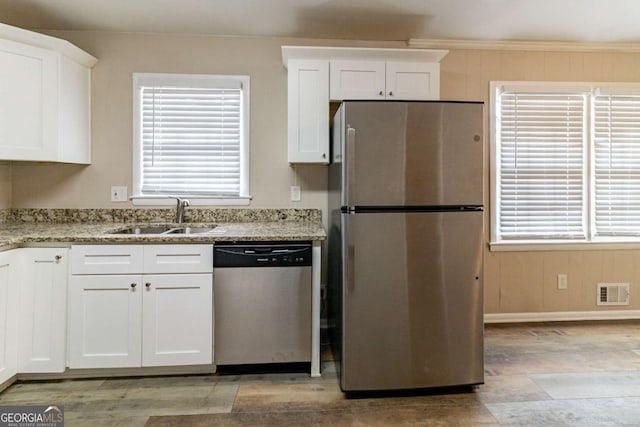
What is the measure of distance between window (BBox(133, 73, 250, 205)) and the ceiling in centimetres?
39

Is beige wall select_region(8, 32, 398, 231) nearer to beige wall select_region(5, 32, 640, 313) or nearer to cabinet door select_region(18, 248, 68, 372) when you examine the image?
beige wall select_region(5, 32, 640, 313)

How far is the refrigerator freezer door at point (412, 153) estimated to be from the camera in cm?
197

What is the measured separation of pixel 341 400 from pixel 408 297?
673mm

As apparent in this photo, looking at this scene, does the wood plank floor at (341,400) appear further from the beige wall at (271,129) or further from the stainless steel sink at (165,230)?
the stainless steel sink at (165,230)

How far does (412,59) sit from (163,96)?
73.9 inches

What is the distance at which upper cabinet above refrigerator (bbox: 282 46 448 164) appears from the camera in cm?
256

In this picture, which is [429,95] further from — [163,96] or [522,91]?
[163,96]

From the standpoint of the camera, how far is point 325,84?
8.44ft

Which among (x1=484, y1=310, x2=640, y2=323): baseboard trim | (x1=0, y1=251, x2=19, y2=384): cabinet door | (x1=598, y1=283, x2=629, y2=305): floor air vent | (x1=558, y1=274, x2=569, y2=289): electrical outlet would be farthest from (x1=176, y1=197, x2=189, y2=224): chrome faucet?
(x1=598, y1=283, x2=629, y2=305): floor air vent

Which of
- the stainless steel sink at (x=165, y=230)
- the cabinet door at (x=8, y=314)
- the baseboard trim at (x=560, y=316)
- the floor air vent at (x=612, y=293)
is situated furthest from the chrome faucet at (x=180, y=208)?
the floor air vent at (x=612, y=293)

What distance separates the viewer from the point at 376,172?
1.98 metres

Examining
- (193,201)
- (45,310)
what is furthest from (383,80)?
(45,310)

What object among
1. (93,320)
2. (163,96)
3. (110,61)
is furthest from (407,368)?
(110,61)

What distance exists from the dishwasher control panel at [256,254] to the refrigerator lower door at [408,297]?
37 cm
